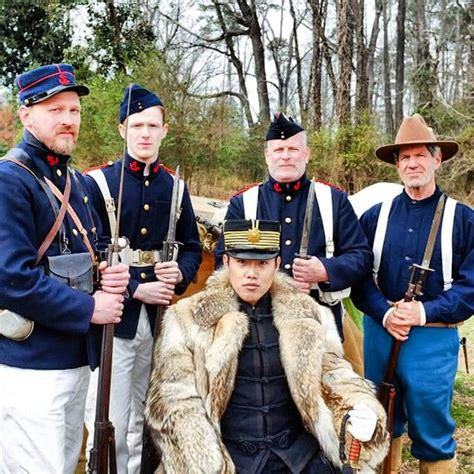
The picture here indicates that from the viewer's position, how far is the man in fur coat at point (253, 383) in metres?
2.74

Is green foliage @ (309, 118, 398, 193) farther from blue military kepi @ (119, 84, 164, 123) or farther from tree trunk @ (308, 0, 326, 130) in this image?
blue military kepi @ (119, 84, 164, 123)

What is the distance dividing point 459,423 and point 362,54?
11.5 metres

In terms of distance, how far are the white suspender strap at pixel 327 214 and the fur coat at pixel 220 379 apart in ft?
1.95

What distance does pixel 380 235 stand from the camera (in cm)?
362

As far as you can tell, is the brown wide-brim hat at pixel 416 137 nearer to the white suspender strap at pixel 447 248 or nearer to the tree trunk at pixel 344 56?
the white suspender strap at pixel 447 248

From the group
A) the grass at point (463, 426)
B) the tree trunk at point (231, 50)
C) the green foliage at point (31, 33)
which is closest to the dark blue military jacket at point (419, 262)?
the grass at point (463, 426)

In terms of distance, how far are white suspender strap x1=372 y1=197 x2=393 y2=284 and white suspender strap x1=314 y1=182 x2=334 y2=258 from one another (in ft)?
0.84

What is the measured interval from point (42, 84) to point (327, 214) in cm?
175

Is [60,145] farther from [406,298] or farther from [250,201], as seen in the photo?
[406,298]

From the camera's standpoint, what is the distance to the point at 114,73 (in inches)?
631

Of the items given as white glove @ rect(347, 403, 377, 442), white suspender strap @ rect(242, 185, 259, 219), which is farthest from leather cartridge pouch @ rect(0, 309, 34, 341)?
white suspender strap @ rect(242, 185, 259, 219)

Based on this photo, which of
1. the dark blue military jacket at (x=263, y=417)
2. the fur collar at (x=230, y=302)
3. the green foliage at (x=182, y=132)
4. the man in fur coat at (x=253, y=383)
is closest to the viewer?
the man in fur coat at (x=253, y=383)

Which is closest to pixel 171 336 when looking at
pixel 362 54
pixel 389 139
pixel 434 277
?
pixel 434 277

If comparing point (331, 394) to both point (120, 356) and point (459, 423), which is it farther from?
point (459, 423)
